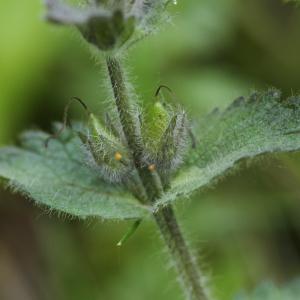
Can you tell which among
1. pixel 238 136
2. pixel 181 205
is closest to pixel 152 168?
pixel 238 136

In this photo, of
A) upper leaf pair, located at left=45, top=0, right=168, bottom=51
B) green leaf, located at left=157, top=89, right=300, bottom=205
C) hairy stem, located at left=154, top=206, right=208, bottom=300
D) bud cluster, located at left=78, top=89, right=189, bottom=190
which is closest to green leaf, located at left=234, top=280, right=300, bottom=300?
hairy stem, located at left=154, top=206, right=208, bottom=300

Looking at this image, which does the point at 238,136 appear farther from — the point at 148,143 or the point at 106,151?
the point at 106,151

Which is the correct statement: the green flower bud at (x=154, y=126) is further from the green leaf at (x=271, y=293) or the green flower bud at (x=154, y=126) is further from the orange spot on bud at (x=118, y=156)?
the green leaf at (x=271, y=293)

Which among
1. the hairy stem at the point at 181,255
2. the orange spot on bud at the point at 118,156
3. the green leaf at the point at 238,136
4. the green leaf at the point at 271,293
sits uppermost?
the orange spot on bud at the point at 118,156

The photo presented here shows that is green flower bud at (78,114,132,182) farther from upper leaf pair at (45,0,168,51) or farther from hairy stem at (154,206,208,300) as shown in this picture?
upper leaf pair at (45,0,168,51)

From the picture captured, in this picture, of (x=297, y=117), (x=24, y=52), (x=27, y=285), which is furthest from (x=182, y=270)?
(x=24, y=52)

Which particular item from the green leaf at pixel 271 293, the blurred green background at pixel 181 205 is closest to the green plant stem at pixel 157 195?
the green leaf at pixel 271 293
